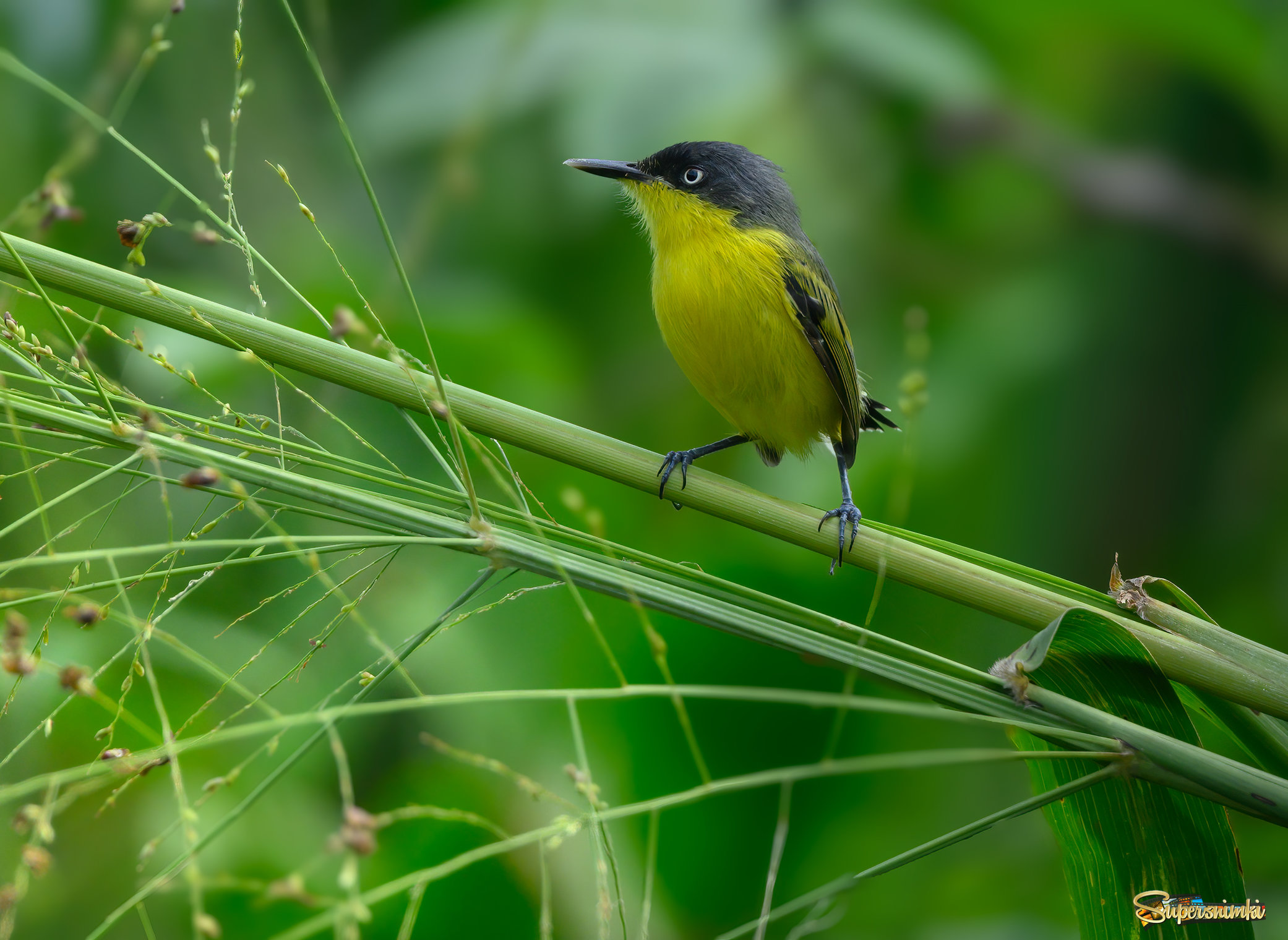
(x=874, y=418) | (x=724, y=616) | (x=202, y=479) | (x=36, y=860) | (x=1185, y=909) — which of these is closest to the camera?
(x=36, y=860)

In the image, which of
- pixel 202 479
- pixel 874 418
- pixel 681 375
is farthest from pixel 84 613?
pixel 681 375

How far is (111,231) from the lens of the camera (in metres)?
3.51

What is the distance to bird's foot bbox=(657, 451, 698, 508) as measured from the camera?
167 cm

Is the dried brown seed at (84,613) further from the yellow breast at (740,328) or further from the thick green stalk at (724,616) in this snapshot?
the yellow breast at (740,328)

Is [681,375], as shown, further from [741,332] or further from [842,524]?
[842,524]

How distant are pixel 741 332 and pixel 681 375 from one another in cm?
161

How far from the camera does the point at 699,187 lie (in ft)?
9.14

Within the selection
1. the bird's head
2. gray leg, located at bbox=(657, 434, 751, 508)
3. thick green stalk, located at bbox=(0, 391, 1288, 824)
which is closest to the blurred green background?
gray leg, located at bbox=(657, 434, 751, 508)

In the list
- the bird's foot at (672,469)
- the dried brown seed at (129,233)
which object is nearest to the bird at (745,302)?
the bird's foot at (672,469)

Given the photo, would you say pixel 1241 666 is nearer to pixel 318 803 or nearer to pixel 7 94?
pixel 318 803

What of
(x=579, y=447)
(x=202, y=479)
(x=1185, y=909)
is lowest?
(x=1185, y=909)

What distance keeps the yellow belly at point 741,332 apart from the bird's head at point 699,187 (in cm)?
8

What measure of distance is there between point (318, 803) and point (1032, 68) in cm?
417

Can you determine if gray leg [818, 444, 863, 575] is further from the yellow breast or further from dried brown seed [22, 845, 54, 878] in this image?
dried brown seed [22, 845, 54, 878]
